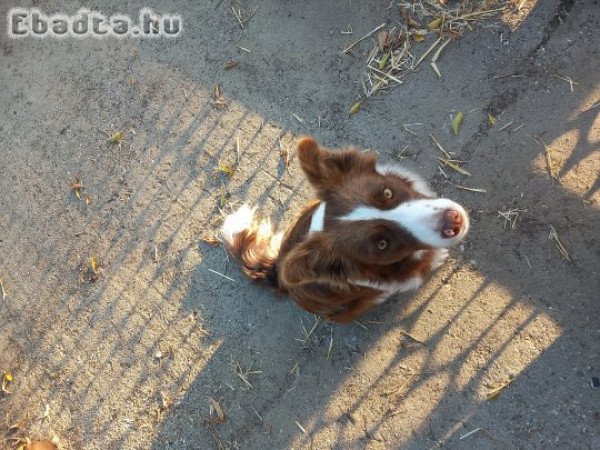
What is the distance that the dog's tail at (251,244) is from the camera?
361 centimetres

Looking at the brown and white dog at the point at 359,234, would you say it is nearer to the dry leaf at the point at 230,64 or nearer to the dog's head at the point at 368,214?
the dog's head at the point at 368,214

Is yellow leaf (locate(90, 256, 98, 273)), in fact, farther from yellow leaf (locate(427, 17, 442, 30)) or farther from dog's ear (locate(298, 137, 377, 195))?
yellow leaf (locate(427, 17, 442, 30))

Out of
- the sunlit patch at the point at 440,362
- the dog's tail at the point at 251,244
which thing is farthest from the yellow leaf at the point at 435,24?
the dog's tail at the point at 251,244

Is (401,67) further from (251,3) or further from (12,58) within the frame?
(12,58)

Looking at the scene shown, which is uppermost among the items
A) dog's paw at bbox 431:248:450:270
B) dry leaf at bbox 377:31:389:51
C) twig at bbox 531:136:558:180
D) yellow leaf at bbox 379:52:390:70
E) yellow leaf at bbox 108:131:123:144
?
twig at bbox 531:136:558:180

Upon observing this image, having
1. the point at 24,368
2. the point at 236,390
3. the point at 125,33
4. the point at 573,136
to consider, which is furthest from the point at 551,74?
the point at 24,368

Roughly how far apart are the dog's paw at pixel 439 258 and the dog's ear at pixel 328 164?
81 cm

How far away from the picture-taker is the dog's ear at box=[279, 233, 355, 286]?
2684mm

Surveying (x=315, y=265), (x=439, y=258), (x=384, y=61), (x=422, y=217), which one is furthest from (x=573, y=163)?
(x=315, y=265)

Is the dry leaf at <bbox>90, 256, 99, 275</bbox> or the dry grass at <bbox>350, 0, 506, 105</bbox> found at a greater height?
the dry grass at <bbox>350, 0, 506, 105</bbox>

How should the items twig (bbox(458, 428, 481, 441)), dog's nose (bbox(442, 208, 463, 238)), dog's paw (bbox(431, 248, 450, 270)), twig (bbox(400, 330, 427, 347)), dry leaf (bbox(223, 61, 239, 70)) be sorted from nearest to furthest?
dog's nose (bbox(442, 208, 463, 238)) < twig (bbox(458, 428, 481, 441)) < dog's paw (bbox(431, 248, 450, 270)) < twig (bbox(400, 330, 427, 347)) < dry leaf (bbox(223, 61, 239, 70))

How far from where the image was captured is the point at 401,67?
376 cm

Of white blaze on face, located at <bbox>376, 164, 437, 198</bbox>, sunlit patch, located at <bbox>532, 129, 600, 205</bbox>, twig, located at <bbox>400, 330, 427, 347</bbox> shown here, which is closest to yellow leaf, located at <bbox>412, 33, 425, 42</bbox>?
white blaze on face, located at <bbox>376, 164, 437, 198</bbox>
